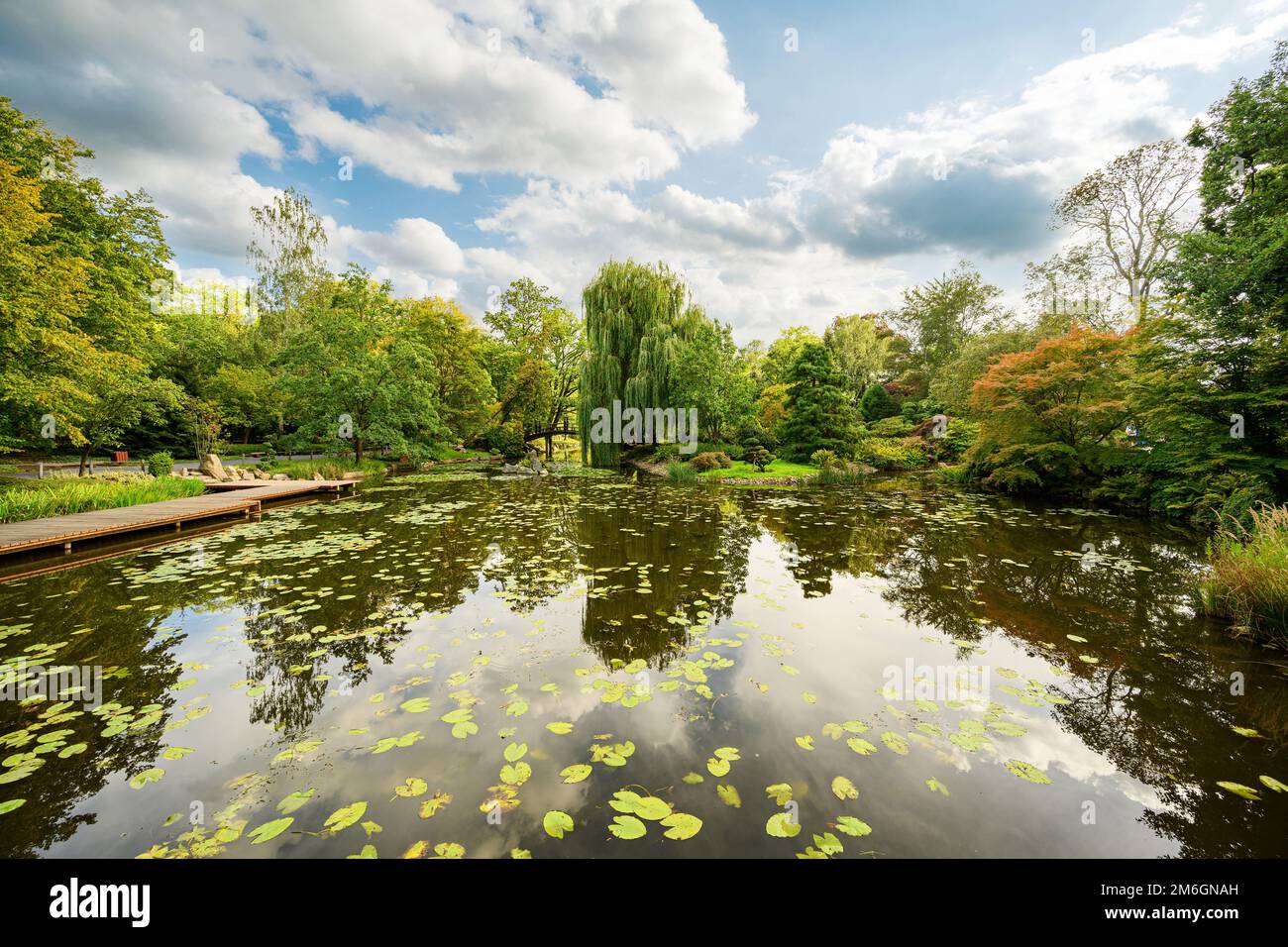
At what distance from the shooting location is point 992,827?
208 cm

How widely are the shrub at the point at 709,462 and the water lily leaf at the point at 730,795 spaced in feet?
54.8

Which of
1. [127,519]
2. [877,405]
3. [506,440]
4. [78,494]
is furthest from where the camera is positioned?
[877,405]

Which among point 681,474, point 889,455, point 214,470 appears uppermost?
point 889,455

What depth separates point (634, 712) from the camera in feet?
9.80

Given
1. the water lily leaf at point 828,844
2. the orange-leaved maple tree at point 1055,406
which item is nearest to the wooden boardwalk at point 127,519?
the water lily leaf at point 828,844

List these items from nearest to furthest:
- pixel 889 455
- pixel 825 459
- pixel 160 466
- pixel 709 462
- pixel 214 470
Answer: pixel 214 470 < pixel 160 466 < pixel 825 459 < pixel 709 462 < pixel 889 455

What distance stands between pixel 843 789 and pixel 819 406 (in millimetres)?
19373

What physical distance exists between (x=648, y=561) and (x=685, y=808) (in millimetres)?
4340

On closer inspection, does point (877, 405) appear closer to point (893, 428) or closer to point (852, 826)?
point (893, 428)

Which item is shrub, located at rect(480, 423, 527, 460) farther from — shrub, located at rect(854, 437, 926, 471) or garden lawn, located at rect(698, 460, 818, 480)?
shrub, located at rect(854, 437, 926, 471)

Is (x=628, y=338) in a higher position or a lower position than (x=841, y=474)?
higher

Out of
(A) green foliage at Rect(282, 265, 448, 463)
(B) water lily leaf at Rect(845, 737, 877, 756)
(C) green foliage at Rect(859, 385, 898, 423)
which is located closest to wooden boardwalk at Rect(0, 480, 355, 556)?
A: (A) green foliage at Rect(282, 265, 448, 463)

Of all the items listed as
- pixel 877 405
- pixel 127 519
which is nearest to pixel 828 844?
pixel 127 519

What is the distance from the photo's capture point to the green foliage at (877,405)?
29.8 m
